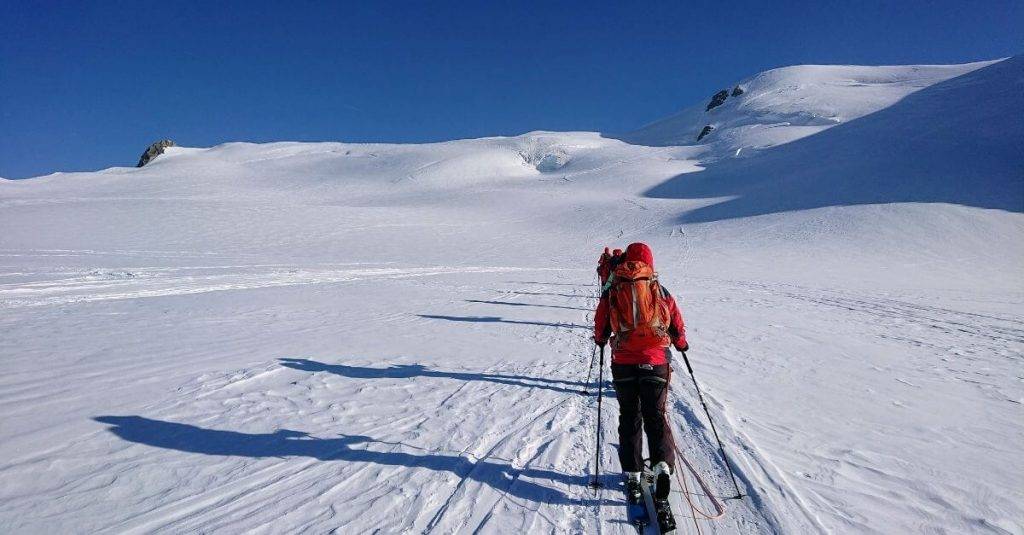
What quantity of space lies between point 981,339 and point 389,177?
213 ft

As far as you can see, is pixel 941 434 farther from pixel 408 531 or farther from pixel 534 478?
pixel 408 531

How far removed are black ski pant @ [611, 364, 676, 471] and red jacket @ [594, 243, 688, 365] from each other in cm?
5

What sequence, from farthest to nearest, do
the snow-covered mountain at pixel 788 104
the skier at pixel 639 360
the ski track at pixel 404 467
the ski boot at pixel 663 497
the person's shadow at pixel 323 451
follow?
the snow-covered mountain at pixel 788 104 → the person's shadow at pixel 323 451 → the skier at pixel 639 360 → the ski track at pixel 404 467 → the ski boot at pixel 663 497

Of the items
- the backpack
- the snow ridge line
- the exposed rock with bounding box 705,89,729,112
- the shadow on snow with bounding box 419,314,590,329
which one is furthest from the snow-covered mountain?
the backpack

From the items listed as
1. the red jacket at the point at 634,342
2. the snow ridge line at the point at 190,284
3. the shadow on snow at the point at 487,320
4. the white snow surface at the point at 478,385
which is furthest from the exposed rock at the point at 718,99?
the red jacket at the point at 634,342

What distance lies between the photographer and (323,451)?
4.37m

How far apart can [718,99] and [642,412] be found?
11875cm

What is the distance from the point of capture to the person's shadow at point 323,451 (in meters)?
3.87

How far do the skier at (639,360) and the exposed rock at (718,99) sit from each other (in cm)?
11422

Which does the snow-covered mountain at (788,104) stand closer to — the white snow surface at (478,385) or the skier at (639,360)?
the white snow surface at (478,385)

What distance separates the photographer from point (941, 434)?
480 centimetres

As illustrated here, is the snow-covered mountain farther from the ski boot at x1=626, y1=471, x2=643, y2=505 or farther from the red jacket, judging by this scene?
the ski boot at x1=626, y1=471, x2=643, y2=505

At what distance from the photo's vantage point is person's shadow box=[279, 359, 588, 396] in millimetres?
6312

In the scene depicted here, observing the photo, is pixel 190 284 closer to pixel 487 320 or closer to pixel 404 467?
pixel 487 320
